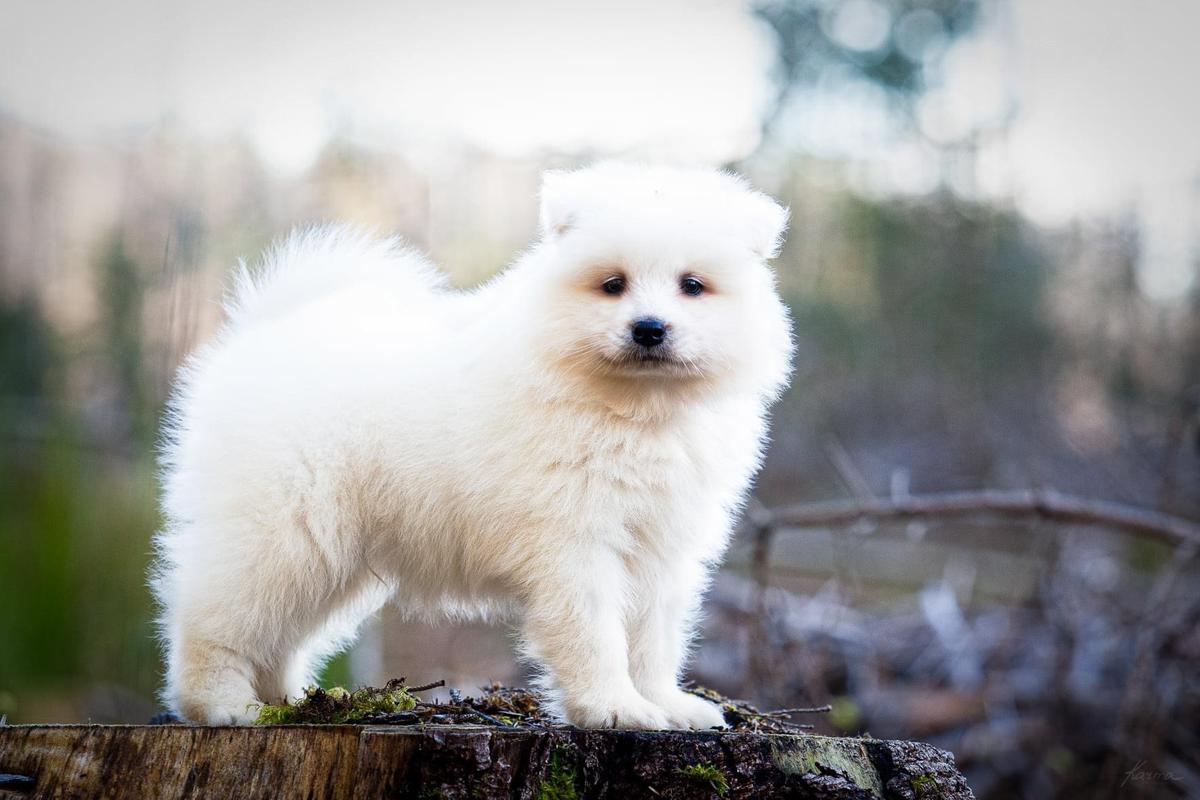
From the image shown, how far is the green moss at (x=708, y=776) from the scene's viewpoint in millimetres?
2695

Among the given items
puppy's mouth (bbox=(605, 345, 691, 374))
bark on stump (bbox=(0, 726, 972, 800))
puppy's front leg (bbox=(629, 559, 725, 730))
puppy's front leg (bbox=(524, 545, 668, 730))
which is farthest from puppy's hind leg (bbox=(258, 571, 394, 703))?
puppy's mouth (bbox=(605, 345, 691, 374))

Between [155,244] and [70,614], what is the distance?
8.52 ft

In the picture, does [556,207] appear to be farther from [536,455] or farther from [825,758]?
[825,758]

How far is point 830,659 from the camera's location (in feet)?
22.9

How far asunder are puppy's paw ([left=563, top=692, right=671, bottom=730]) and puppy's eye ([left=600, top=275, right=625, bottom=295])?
4.19 ft

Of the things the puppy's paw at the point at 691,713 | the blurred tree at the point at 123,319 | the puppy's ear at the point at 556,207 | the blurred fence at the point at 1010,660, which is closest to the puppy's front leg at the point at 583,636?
the puppy's paw at the point at 691,713

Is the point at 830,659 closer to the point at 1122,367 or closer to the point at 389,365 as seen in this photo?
the point at 389,365

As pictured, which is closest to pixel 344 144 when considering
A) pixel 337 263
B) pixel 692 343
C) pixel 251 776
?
pixel 337 263

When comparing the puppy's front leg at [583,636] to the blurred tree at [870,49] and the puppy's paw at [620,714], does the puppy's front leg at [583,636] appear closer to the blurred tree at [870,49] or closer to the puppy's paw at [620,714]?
the puppy's paw at [620,714]

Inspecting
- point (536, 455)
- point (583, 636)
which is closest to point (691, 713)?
point (583, 636)

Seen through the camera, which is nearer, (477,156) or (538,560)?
(538,560)

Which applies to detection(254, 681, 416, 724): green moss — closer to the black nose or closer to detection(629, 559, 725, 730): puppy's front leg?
detection(629, 559, 725, 730): puppy's front leg

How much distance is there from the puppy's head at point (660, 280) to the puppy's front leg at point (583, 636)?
64 cm

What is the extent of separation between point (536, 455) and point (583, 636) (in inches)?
23.1
